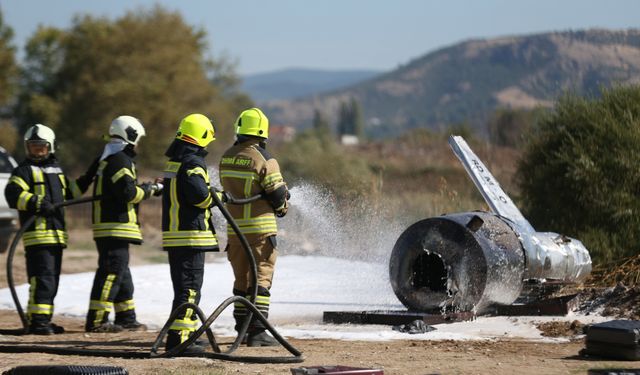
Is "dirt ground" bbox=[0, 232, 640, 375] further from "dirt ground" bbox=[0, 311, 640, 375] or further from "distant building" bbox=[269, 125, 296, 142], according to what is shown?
"distant building" bbox=[269, 125, 296, 142]

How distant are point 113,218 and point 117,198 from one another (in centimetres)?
22

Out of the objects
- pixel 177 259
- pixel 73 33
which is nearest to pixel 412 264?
pixel 177 259

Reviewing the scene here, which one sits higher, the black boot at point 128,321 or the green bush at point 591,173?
the green bush at point 591,173

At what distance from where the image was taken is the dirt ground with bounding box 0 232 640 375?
7992 mm

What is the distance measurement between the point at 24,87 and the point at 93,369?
3751 cm

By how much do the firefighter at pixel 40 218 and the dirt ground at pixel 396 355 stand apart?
362mm

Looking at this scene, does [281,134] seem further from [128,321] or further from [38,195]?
[38,195]

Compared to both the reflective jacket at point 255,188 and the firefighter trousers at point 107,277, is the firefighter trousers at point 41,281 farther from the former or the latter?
the reflective jacket at point 255,188

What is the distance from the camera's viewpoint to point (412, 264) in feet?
36.3

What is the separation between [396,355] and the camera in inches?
345

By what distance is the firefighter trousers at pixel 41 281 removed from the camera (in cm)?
1066

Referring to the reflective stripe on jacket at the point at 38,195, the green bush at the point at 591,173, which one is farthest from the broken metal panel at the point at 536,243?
the reflective stripe on jacket at the point at 38,195

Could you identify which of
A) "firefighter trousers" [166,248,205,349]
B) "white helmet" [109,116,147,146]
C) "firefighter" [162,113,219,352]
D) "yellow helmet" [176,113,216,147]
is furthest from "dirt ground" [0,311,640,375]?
"white helmet" [109,116,147,146]

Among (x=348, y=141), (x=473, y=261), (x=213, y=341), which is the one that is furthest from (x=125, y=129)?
(x=348, y=141)
